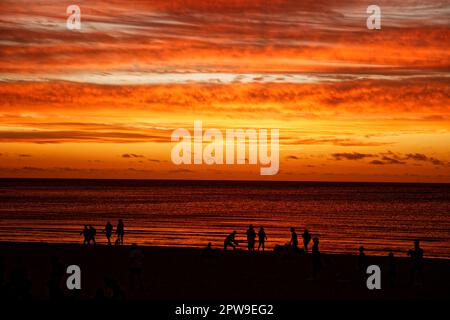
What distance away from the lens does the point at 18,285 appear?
17172 mm

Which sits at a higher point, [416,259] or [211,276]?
[416,259]

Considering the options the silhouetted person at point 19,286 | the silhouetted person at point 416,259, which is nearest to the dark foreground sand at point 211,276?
the silhouetted person at point 19,286

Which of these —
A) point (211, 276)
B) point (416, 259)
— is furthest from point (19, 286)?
point (416, 259)

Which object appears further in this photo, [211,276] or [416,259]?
[211,276]

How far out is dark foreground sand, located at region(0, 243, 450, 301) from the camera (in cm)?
2259

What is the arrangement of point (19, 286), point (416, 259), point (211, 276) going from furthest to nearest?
1. point (211, 276)
2. point (416, 259)
3. point (19, 286)

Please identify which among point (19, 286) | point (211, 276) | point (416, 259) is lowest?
point (211, 276)

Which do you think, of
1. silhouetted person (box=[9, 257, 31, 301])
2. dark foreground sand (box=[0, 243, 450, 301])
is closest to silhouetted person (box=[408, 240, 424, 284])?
dark foreground sand (box=[0, 243, 450, 301])

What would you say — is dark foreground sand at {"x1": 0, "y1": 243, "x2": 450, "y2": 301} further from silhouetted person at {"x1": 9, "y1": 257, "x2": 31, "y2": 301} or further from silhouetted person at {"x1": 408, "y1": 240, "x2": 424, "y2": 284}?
silhouetted person at {"x1": 408, "y1": 240, "x2": 424, "y2": 284}

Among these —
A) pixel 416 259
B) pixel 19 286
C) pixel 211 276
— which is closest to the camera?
pixel 19 286

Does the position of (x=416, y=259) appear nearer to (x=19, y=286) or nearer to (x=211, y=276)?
(x=211, y=276)

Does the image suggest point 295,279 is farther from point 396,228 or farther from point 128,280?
point 396,228

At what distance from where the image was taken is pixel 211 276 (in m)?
27.2

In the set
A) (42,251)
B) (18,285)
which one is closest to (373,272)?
(18,285)
